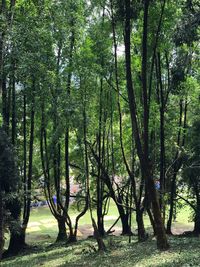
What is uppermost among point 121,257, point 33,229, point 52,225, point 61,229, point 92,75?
point 92,75

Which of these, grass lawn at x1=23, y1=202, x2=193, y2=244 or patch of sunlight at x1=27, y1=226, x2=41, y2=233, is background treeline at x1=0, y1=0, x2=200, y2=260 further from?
patch of sunlight at x1=27, y1=226, x2=41, y2=233

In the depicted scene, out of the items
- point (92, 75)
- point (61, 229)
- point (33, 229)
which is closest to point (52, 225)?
point (33, 229)

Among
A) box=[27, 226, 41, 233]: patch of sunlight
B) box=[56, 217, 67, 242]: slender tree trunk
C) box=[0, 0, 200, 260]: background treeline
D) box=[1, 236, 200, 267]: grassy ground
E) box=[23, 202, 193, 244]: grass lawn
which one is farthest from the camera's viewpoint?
box=[27, 226, 41, 233]: patch of sunlight

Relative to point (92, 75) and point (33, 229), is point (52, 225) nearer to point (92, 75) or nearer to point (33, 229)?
point (33, 229)

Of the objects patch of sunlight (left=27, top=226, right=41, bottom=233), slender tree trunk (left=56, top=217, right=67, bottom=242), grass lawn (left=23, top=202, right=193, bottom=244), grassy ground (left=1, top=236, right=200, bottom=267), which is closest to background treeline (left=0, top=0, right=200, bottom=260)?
grassy ground (left=1, top=236, right=200, bottom=267)

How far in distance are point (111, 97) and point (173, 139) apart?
5027 millimetres

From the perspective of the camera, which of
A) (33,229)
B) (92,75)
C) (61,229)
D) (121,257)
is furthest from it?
(33,229)

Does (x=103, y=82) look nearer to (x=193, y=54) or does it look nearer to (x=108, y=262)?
(x=193, y=54)

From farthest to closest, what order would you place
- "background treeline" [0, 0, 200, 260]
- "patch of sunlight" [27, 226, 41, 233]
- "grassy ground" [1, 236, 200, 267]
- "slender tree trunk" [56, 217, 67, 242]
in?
1. "patch of sunlight" [27, 226, 41, 233]
2. "slender tree trunk" [56, 217, 67, 242]
3. "background treeline" [0, 0, 200, 260]
4. "grassy ground" [1, 236, 200, 267]

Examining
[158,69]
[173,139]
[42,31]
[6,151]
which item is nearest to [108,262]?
[6,151]

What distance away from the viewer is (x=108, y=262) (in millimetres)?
11617

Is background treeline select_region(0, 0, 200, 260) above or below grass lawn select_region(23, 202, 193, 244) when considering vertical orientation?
above

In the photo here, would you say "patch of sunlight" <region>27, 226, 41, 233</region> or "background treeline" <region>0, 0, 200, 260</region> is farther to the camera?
"patch of sunlight" <region>27, 226, 41, 233</region>

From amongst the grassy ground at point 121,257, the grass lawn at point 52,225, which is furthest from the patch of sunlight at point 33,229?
the grassy ground at point 121,257
